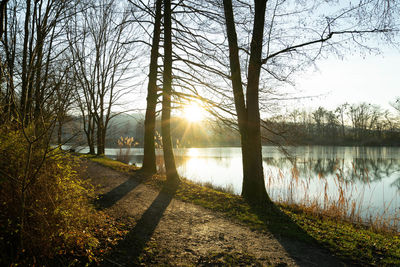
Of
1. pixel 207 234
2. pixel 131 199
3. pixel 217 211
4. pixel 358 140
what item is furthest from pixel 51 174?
pixel 358 140

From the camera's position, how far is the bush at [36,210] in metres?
2.42

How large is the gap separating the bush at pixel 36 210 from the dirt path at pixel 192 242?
0.42 meters

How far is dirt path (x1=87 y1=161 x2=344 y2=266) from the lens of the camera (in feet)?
9.68

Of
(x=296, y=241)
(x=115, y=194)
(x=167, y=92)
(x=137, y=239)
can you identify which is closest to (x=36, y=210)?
(x=137, y=239)

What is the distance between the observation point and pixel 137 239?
3.40 metres

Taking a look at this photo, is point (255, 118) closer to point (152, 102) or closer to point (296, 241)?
point (296, 241)

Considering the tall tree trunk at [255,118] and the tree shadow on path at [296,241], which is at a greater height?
the tall tree trunk at [255,118]

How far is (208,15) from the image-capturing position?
21.8 ft

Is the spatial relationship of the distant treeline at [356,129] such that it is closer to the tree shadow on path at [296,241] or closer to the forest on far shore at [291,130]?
the forest on far shore at [291,130]

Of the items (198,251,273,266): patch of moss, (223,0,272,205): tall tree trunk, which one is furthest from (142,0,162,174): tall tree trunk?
(198,251,273,266): patch of moss

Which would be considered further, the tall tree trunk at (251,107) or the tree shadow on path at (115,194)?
the tall tree trunk at (251,107)

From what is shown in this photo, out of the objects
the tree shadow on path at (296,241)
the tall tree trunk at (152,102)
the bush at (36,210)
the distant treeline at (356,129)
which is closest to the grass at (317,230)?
the tree shadow on path at (296,241)

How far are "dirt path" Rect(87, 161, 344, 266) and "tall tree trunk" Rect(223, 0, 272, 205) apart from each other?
1.74 m

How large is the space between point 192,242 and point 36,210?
2.04 meters
